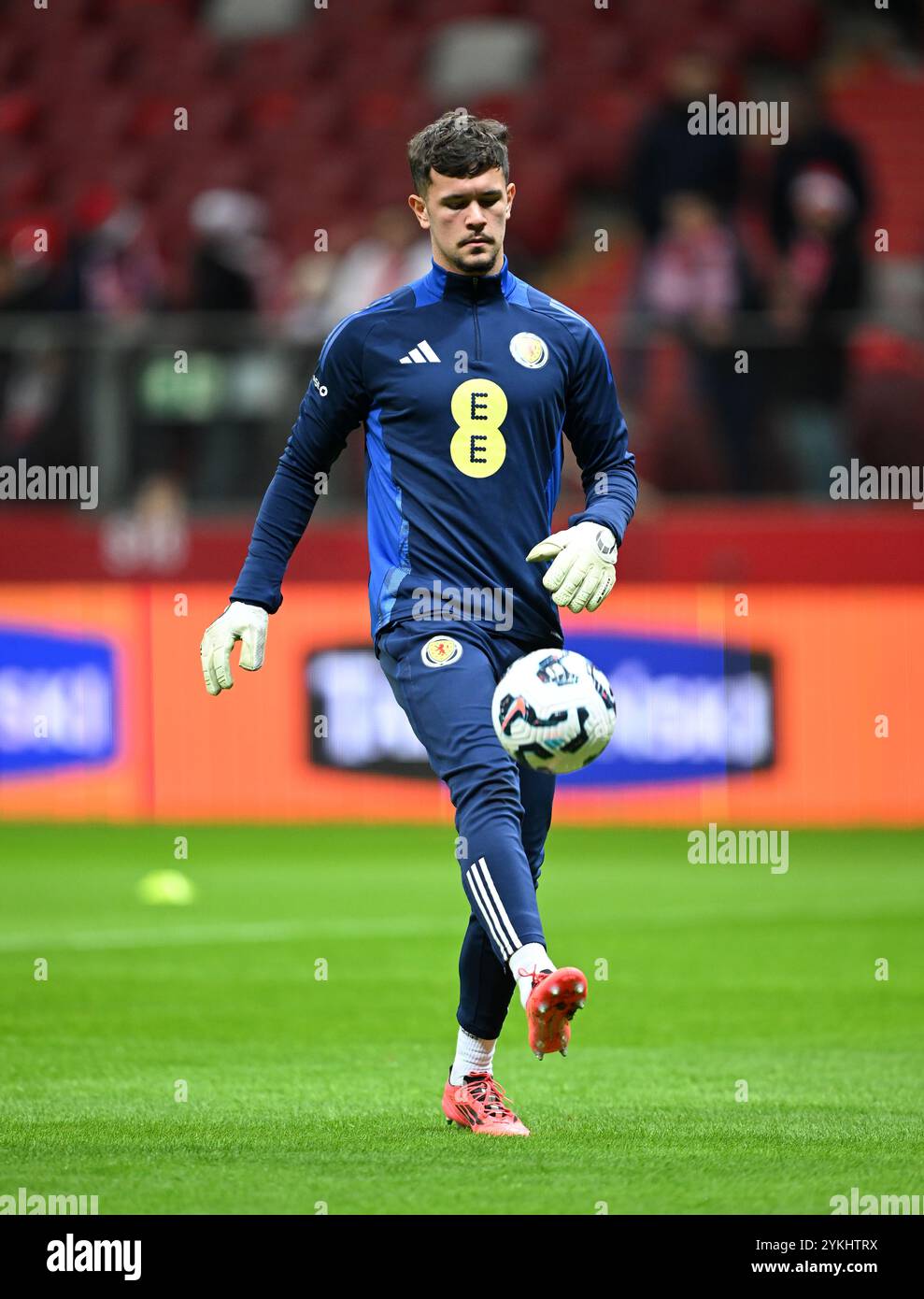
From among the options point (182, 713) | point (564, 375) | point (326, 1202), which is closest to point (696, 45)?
point (182, 713)

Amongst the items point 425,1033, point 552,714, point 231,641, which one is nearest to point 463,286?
point 231,641

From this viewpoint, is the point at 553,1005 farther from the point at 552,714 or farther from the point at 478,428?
the point at 478,428

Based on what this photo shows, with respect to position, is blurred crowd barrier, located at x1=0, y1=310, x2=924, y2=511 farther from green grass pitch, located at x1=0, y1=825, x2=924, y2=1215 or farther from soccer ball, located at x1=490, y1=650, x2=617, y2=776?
soccer ball, located at x1=490, y1=650, x2=617, y2=776

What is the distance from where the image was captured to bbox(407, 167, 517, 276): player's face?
20.1 ft

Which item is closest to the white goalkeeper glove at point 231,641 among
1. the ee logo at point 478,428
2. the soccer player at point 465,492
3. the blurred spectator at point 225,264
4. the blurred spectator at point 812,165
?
the soccer player at point 465,492

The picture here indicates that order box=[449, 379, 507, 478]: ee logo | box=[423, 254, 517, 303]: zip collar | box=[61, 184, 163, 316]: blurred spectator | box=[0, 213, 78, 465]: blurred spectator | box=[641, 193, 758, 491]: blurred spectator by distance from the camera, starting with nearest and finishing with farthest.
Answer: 1. box=[449, 379, 507, 478]: ee logo
2. box=[423, 254, 517, 303]: zip collar
3. box=[641, 193, 758, 491]: blurred spectator
4. box=[0, 213, 78, 465]: blurred spectator
5. box=[61, 184, 163, 316]: blurred spectator

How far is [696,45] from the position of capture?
20.8 m

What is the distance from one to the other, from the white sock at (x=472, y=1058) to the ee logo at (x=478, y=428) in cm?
156

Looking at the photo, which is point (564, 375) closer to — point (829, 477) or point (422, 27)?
point (829, 477)

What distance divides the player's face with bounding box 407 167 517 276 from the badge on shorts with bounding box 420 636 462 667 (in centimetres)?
100

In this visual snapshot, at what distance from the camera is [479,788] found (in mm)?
5914

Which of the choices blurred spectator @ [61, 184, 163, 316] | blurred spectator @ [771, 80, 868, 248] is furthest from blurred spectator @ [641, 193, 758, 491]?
blurred spectator @ [61, 184, 163, 316]

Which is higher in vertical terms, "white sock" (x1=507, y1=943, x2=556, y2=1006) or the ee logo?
the ee logo

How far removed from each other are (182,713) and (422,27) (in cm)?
979
